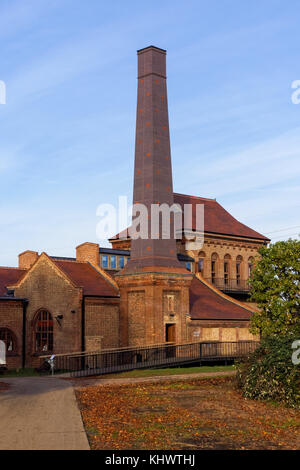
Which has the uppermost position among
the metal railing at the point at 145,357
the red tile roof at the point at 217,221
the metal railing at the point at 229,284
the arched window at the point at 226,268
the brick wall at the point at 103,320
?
the red tile roof at the point at 217,221

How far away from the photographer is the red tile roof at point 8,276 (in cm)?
4259

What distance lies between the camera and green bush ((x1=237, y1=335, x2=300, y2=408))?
59.5 feet

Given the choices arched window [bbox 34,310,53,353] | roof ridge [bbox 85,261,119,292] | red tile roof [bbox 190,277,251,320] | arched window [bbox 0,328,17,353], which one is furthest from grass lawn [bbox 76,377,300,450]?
arched window [bbox 0,328,17,353]

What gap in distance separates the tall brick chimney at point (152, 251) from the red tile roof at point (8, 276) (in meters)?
9.17

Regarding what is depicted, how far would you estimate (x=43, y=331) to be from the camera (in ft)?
129

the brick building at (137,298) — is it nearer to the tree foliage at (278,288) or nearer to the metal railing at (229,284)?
the tree foliage at (278,288)

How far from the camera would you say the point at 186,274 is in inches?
1510

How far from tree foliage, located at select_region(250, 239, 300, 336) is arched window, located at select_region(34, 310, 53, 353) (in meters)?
13.2

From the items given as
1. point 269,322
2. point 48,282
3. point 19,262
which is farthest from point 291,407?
point 19,262

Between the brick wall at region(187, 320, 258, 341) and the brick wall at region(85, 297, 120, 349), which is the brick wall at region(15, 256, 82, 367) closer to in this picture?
the brick wall at region(85, 297, 120, 349)

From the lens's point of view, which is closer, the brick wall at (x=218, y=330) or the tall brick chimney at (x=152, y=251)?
the tall brick chimney at (x=152, y=251)


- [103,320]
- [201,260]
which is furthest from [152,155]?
[201,260]

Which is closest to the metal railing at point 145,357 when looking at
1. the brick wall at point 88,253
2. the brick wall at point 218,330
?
the brick wall at point 218,330

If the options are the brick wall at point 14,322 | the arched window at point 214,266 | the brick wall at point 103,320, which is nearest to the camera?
the brick wall at point 103,320
